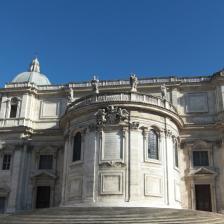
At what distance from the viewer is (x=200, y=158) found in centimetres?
3397

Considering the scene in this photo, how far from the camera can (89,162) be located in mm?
28922

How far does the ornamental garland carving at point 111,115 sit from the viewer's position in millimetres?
29516

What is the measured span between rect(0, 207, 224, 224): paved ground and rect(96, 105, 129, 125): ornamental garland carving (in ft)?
23.2

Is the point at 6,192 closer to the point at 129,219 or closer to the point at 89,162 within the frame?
the point at 89,162

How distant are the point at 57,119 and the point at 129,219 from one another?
1828 cm

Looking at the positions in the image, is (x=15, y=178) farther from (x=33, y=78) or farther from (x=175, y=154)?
(x=175, y=154)

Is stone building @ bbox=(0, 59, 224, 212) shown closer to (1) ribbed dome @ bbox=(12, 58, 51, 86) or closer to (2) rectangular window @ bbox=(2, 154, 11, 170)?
(2) rectangular window @ bbox=(2, 154, 11, 170)

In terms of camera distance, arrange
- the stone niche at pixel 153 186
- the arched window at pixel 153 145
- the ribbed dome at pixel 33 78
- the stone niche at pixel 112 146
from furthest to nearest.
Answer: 1. the ribbed dome at pixel 33 78
2. the arched window at pixel 153 145
3. the stone niche at pixel 112 146
4. the stone niche at pixel 153 186

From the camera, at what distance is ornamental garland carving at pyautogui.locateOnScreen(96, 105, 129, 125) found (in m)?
29.5

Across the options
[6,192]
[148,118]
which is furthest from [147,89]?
[6,192]

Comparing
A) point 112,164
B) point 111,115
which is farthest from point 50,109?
point 112,164

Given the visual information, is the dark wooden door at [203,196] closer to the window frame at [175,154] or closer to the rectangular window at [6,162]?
the window frame at [175,154]

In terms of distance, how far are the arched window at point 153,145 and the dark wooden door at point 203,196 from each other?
5.96 meters

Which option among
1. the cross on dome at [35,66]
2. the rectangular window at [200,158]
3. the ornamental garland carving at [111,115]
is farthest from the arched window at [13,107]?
the rectangular window at [200,158]
